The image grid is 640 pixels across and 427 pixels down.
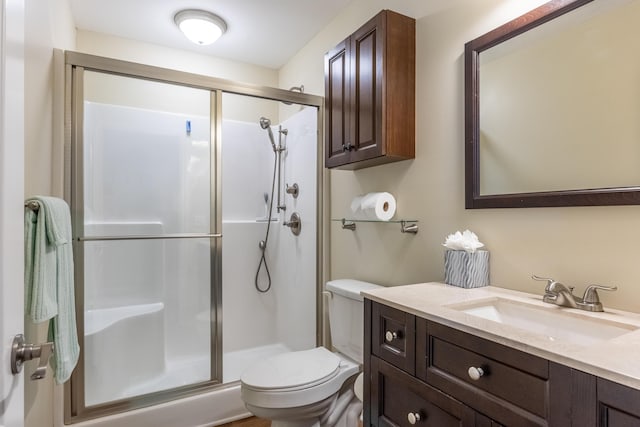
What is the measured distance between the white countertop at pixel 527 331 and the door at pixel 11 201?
2.95 feet

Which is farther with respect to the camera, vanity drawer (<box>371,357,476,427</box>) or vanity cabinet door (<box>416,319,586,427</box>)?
vanity drawer (<box>371,357,476,427</box>)

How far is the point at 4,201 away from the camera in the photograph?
594 millimetres

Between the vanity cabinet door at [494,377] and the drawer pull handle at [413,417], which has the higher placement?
the vanity cabinet door at [494,377]

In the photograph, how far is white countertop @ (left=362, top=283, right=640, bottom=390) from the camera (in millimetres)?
605

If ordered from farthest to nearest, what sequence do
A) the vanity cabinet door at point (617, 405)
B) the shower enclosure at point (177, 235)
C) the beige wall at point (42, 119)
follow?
the shower enclosure at point (177, 235), the beige wall at point (42, 119), the vanity cabinet door at point (617, 405)

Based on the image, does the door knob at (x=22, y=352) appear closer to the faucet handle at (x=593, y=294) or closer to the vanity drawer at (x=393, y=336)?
the vanity drawer at (x=393, y=336)

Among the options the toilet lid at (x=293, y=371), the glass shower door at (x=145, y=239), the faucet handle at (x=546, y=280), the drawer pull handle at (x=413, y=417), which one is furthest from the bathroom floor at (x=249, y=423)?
the faucet handle at (x=546, y=280)

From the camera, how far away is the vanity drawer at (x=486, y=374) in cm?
70

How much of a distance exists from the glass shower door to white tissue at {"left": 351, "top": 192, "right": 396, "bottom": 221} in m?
0.98

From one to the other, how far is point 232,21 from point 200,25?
0.21 meters

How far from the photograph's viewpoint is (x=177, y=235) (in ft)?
7.13

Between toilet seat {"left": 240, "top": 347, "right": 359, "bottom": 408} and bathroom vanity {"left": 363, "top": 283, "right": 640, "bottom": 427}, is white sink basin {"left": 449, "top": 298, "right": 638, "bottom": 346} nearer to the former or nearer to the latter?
bathroom vanity {"left": 363, "top": 283, "right": 640, "bottom": 427}

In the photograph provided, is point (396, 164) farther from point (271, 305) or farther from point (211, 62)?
point (211, 62)

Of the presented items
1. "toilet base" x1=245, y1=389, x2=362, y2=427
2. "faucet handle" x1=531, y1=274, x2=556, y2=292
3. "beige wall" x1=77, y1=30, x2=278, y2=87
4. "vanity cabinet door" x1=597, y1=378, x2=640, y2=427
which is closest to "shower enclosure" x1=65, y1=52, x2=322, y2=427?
"beige wall" x1=77, y1=30, x2=278, y2=87
